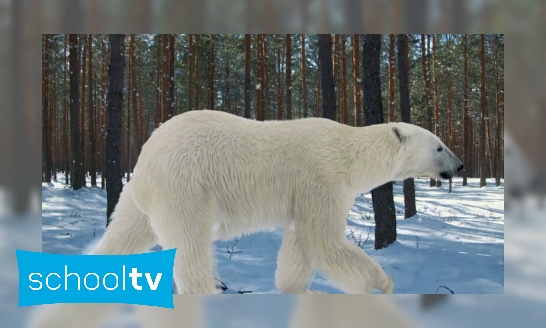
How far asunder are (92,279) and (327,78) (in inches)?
111

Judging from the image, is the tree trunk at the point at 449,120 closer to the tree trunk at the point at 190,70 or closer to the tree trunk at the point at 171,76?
the tree trunk at the point at 190,70

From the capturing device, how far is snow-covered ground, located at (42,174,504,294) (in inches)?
174

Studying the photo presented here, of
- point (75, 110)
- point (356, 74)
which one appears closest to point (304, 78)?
point (356, 74)

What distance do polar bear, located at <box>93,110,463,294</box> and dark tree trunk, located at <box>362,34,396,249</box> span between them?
62cm

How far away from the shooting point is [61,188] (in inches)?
184

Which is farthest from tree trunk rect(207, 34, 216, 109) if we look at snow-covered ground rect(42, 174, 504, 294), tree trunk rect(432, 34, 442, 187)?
tree trunk rect(432, 34, 442, 187)

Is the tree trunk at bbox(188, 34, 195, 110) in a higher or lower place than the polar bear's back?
higher

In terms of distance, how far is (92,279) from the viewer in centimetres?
413

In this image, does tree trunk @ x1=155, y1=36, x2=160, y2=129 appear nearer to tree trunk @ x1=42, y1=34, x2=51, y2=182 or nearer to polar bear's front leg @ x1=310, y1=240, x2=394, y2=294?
tree trunk @ x1=42, y1=34, x2=51, y2=182

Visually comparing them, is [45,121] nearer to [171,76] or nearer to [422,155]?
[171,76]

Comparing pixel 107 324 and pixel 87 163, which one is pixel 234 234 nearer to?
pixel 107 324

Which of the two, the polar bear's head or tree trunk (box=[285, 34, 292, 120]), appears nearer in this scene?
the polar bear's head

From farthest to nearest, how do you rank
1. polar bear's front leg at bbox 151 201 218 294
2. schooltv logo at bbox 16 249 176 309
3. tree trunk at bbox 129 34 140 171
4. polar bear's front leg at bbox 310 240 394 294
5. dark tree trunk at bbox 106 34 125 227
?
dark tree trunk at bbox 106 34 125 227 → tree trunk at bbox 129 34 140 171 → schooltv logo at bbox 16 249 176 309 → polar bear's front leg at bbox 310 240 394 294 → polar bear's front leg at bbox 151 201 218 294

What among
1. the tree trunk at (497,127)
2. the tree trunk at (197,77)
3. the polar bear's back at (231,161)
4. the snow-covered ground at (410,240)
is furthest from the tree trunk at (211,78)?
the tree trunk at (497,127)
